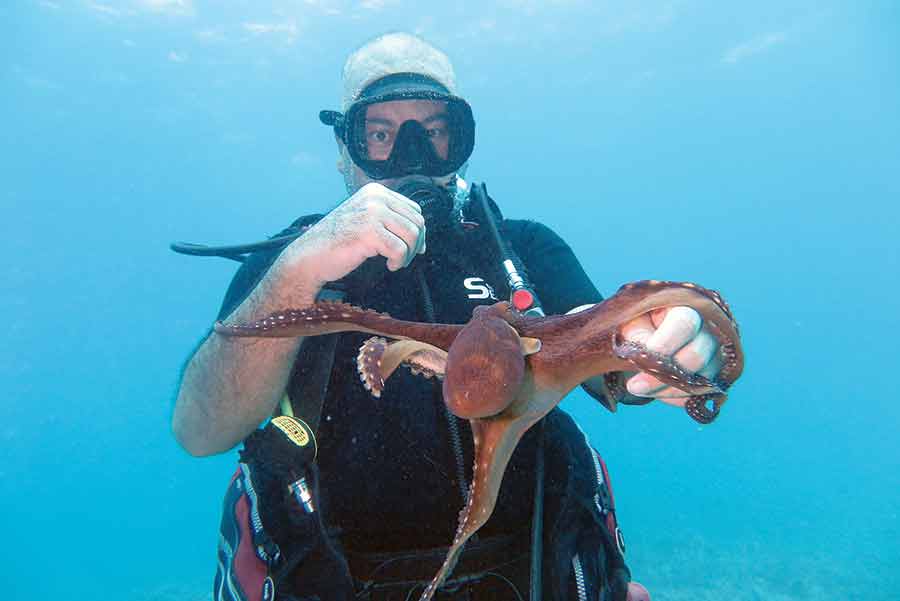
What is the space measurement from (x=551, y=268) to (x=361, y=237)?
1.93 metres

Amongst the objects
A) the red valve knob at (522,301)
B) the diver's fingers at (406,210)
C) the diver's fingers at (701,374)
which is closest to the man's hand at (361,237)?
the diver's fingers at (406,210)

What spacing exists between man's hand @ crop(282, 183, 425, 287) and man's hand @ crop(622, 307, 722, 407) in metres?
1.13

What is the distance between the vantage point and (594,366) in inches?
65.6

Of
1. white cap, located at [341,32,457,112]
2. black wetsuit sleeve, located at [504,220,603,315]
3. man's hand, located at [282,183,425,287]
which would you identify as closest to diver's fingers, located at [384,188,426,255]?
man's hand, located at [282,183,425,287]

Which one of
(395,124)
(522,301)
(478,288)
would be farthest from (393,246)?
(395,124)

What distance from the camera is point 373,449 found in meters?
3.12

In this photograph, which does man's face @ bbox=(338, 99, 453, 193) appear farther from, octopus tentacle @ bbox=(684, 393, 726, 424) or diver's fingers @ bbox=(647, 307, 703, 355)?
octopus tentacle @ bbox=(684, 393, 726, 424)

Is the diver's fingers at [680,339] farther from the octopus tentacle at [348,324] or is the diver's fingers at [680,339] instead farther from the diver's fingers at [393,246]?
the diver's fingers at [393,246]

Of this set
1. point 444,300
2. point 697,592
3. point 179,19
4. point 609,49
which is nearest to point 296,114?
point 179,19

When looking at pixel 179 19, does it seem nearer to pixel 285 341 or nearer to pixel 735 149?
pixel 285 341

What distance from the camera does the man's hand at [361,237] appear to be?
249 centimetres

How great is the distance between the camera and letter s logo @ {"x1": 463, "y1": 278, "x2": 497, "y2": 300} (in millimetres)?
3553

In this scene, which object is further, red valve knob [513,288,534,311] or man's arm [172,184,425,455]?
man's arm [172,184,425,455]

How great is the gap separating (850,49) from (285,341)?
58.3 meters
